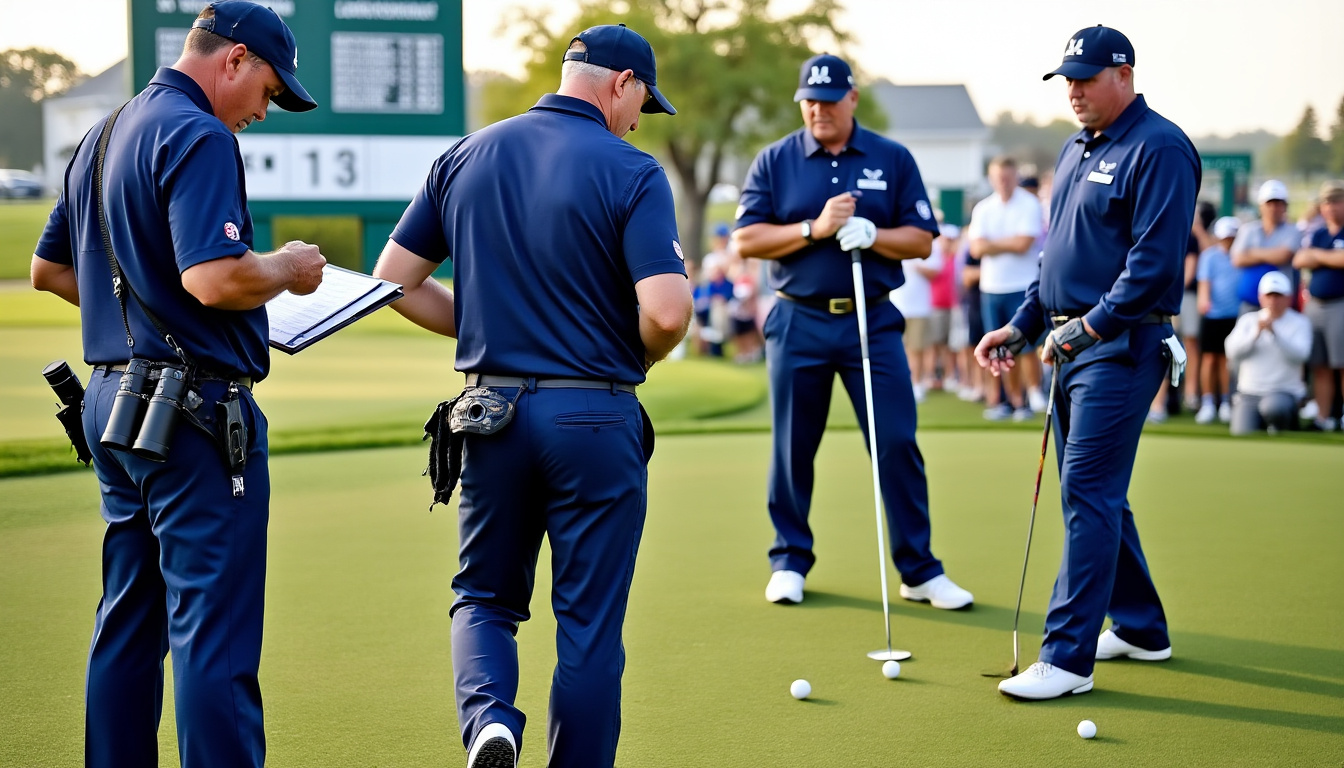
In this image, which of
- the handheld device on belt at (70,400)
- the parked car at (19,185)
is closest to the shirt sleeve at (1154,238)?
the handheld device on belt at (70,400)

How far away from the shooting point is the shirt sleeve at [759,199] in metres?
5.69

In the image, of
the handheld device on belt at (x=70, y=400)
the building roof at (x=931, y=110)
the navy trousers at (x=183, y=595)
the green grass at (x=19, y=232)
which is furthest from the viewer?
the building roof at (x=931, y=110)

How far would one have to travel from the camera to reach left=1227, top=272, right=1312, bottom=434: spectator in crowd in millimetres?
10492

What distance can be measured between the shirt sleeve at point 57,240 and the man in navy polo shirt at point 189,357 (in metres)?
0.14

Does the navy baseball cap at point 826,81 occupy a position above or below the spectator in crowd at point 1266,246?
above

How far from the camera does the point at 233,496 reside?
3.04 meters

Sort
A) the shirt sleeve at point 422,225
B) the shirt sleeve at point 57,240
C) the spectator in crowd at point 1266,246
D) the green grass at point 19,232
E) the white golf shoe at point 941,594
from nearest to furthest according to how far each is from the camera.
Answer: the shirt sleeve at point 57,240, the shirt sleeve at point 422,225, the white golf shoe at point 941,594, the spectator in crowd at point 1266,246, the green grass at point 19,232

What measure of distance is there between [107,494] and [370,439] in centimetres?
626

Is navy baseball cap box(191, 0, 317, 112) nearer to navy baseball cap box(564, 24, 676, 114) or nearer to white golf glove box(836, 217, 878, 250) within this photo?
navy baseball cap box(564, 24, 676, 114)

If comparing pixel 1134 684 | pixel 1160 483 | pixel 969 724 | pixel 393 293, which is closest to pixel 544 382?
pixel 393 293

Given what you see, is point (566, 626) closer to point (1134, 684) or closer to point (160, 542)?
point (160, 542)

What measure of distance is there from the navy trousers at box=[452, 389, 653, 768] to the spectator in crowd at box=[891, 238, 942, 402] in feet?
32.4

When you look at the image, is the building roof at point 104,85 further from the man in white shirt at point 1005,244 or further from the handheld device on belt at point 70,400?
the handheld device on belt at point 70,400

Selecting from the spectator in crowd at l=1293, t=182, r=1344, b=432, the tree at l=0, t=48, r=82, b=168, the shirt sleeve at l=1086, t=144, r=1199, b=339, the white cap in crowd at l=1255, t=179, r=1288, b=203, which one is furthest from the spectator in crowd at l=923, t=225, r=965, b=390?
the tree at l=0, t=48, r=82, b=168
